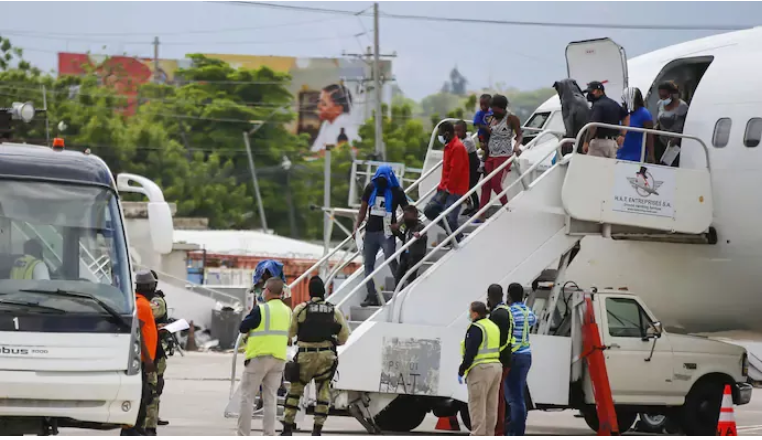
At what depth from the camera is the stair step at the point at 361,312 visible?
1641cm

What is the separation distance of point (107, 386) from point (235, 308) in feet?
89.5

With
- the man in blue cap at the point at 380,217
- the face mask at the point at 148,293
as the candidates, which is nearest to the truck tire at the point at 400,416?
the man in blue cap at the point at 380,217

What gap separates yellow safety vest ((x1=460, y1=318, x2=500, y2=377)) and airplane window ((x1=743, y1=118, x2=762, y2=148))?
4713 millimetres

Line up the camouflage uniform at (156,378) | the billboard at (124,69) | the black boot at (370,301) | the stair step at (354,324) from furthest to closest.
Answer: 1. the billboard at (124,69)
2. the black boot at (370,301)
3. the stair step at (354,324)
4. the camouflage uniform at (156,378)

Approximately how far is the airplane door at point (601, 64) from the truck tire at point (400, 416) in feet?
17.0

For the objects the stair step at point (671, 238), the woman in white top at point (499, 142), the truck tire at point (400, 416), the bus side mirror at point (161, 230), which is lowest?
the truck tire at point (400, 416)

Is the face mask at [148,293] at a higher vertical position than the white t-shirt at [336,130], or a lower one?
lower

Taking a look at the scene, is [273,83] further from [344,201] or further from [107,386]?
[107,386]

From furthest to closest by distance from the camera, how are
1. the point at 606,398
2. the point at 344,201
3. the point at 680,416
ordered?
the point at 344,201 → the point at 680,416 → the point at 606,398

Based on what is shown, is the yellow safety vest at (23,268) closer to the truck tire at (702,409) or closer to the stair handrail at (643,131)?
the stair handrail at (643,131)

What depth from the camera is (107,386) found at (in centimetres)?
1105

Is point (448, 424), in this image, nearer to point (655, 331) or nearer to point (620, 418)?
point (620, 418)

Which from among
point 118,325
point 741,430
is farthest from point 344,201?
point 118,325

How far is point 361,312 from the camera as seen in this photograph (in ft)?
54.3
